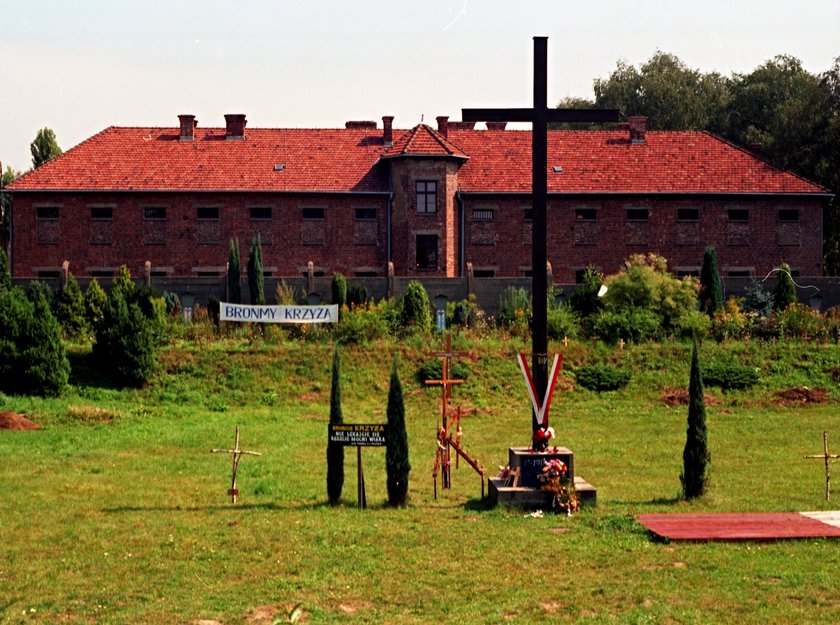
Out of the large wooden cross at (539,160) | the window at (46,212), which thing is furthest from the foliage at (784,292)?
the window at (46,212)

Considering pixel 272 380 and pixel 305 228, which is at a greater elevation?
pixel 305 228

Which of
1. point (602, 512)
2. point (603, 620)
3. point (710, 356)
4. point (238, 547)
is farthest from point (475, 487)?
point (710, 356)

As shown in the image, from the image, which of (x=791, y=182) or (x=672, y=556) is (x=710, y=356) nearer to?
(x=791, y=182)

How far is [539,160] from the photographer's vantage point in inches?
778

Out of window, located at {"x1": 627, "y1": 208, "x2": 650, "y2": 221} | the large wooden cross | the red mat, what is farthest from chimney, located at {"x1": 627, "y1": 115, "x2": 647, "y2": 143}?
the red mat

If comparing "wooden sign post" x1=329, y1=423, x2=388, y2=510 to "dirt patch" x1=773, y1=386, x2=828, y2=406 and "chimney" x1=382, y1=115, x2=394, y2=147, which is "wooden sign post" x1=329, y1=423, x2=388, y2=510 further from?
"chimney" x1=382, y1=115, x2=394, y2=147

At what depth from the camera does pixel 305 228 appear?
1967 inches

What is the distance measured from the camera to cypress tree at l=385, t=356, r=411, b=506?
61.7 ft

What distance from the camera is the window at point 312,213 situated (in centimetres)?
4997

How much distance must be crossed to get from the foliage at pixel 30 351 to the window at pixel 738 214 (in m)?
28.9

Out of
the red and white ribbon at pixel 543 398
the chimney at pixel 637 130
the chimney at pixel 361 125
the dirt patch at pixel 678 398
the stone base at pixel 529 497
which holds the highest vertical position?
the chimney at pixel 361 125

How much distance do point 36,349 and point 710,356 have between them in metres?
A: 18.9

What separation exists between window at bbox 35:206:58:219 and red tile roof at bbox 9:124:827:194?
84 centimetres

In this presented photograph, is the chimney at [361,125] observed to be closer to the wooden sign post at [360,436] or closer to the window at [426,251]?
the window at [426,251]
